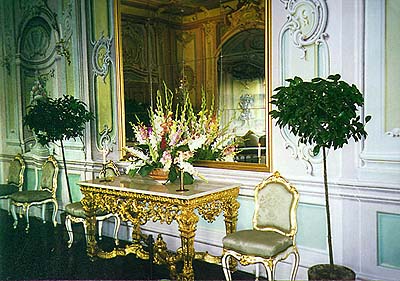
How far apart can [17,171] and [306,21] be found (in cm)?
265

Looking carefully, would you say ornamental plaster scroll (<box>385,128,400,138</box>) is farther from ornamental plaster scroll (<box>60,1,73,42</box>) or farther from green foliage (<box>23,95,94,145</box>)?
ornamental plaster scroll (<box>60,1,73,42</box>)

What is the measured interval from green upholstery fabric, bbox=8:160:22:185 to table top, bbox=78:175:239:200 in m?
0.55

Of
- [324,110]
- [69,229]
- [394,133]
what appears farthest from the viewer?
[69,229]

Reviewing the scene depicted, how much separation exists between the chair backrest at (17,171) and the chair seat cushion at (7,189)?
0.03 m

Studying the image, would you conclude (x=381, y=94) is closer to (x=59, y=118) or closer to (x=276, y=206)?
(x=276, y=206)

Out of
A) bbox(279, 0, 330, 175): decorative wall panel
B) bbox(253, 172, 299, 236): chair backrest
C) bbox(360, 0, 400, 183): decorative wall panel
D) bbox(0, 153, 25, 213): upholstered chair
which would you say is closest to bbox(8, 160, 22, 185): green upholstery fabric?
bbox(0, 153, 25, 213): upholstered chair

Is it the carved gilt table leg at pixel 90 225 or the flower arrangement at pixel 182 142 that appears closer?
the flower arrangement at pixel 182 142

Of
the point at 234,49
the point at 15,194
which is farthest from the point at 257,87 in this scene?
the point at 15,194

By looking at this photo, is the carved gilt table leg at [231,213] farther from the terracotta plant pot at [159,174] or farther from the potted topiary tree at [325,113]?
the potted topiary tree at [325,113]

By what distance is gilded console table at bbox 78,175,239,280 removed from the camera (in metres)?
3.22

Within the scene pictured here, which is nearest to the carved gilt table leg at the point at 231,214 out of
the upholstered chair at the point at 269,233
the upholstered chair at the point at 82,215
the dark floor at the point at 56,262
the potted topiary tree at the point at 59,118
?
the upholstered chair at the point at 269,233

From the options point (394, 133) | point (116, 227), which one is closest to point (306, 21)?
point (394, 133)

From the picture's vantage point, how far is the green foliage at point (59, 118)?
442cm

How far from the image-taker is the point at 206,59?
3.88 metres
